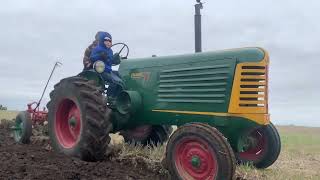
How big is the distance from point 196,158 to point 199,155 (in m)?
0.05

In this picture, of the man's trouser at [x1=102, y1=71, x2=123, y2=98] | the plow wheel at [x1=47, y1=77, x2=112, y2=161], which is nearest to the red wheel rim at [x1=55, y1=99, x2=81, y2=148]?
the plow wheel at [x1=47, y1=77, x2=112, y2=161]

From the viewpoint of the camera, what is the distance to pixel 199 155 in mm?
5887

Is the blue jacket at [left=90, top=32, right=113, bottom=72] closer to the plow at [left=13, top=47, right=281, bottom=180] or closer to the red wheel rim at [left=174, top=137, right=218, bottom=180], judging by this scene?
the plow at [left=13, top=47, right=281, bottom=180]

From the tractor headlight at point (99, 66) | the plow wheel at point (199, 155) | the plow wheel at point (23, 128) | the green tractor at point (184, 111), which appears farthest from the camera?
the plow wheel at point (23, 128)

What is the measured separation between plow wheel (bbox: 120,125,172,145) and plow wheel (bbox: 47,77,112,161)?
3.94 feet

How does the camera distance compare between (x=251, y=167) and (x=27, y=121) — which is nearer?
(x=251, y=167)

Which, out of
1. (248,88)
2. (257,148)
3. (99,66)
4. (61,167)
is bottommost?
(61,167)

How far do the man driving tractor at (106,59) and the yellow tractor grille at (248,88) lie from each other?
2.13m

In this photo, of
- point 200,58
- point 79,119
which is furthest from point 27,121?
point 200,58

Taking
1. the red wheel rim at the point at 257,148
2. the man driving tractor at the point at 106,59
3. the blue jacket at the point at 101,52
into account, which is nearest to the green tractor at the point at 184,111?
the red wheel rim at the point at 257,148

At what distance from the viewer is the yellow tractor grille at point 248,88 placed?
6121 millimetres

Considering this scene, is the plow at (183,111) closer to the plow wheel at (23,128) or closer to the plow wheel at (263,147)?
the plow wheel at (263,147)

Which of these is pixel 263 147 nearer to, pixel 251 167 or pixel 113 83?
pixel 251 167

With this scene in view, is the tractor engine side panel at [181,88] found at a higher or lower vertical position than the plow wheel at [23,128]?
higher
